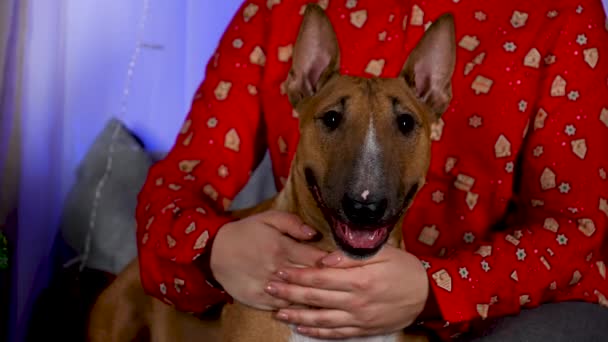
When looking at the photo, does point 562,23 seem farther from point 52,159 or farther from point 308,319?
point 52,159

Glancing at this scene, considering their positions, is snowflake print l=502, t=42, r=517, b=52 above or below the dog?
above

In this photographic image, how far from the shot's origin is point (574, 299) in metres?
1.48

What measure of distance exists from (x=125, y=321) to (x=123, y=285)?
8cm

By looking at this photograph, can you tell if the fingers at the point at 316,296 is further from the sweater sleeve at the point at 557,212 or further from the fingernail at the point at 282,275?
the sweater sleeve at the point at 557,212

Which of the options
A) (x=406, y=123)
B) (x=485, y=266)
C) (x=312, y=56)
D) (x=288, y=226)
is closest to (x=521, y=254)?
(x=485, y=266)

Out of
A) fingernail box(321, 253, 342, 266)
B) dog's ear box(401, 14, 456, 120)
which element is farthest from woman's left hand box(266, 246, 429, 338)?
dog's ear box(401, 14, 456, 120)

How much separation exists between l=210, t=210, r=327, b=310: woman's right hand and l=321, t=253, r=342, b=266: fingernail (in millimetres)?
26

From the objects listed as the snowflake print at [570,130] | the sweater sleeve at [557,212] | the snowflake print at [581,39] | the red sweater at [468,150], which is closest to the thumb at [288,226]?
the red sweater at [468,150]

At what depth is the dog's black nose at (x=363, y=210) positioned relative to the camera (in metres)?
1.21

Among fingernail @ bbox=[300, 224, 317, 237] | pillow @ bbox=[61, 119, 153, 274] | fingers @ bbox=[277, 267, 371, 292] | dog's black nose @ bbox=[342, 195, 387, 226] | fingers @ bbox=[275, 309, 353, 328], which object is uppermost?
dog's black nose @ bbox=[342, 195, 387, 226]

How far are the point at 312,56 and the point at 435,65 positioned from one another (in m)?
0.22

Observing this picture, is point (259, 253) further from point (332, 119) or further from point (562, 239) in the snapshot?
point (562, 239)

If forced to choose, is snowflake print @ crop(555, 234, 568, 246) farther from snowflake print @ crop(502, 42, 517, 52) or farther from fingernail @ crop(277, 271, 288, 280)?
fingernail @ crop(277, 271, 288, 280)

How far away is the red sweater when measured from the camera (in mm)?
1398
